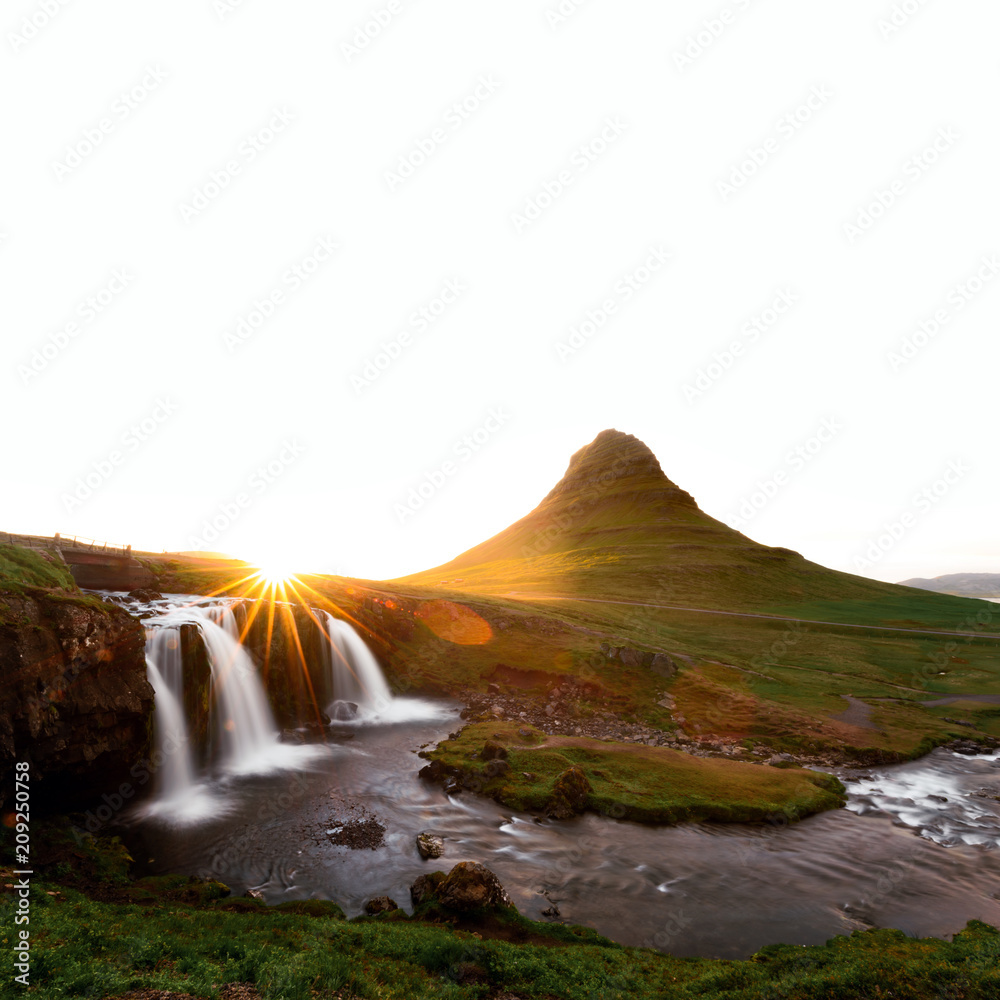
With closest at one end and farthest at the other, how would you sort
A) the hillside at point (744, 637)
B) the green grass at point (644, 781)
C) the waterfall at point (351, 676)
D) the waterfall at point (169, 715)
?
the green grass at point (644, 781)
the waterfall at point (169, 715)
the waterfall at point (351, 676)
the hillside at point (744, 637)

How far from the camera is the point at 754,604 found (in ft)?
362

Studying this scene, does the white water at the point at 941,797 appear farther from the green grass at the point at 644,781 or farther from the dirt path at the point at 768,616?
the dirt path at the point at 768,616

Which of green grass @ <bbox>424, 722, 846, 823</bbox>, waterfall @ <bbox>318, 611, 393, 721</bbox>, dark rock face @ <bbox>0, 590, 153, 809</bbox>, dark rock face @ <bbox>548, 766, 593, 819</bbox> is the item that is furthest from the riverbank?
waterfall @ <bbox>318, 611, 393, 721</bbox>

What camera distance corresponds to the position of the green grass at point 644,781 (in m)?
27.0

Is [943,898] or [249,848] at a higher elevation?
[249,848]

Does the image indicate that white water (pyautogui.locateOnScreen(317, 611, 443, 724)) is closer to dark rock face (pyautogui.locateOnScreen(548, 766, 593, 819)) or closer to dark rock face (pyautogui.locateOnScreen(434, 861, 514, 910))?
dark rock face (pyautogui.locateOnScreen(548, 766, 593, 819))

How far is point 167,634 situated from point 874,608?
135 metres

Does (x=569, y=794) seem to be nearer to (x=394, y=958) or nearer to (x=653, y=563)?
(x=394, y=958)

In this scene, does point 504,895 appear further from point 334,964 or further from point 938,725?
point 938,725

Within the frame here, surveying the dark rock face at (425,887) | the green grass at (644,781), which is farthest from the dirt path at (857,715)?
the dark rock face at (425,887)

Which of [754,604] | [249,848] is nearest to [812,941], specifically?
[249,848]

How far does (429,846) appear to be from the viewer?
22.8 metres

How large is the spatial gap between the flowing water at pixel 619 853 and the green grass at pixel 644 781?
3.18ft

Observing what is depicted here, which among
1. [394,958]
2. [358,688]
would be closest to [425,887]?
[394,958]
